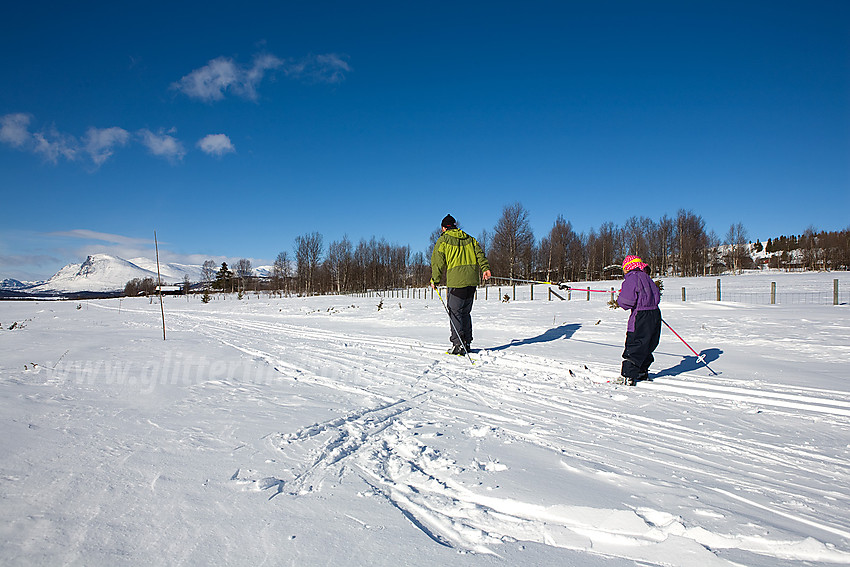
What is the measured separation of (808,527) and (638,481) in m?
0.69

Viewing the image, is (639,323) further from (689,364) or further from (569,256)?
(569,256)

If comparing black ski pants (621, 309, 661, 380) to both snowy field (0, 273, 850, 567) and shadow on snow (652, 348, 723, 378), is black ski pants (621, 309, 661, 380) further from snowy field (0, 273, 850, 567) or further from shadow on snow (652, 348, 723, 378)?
shadow on snow (652, 348, 723, 378)

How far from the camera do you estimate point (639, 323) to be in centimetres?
484

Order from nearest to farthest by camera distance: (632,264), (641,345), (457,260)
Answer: (641,345) < (632,264) < (457,260)

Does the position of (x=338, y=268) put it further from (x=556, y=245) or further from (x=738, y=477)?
(x=738, y=477)

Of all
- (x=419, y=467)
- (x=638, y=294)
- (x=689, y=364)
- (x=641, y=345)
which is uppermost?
(x=638, y=294)

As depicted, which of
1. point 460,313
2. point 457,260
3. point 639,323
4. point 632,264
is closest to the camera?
point 639,323

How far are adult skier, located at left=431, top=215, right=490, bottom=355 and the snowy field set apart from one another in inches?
55.6

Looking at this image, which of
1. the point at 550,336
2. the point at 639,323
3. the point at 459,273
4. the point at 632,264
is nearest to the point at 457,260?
the point at 459,273

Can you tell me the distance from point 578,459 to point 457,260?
4299 mm

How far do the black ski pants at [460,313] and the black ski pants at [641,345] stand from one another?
7.82ft

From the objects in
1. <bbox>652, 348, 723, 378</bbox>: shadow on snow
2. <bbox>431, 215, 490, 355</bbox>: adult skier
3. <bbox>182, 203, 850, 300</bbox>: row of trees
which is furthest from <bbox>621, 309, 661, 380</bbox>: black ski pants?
<bbox>182, 203, 850, 300</bbox>: row of trees

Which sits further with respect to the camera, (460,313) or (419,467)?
(460,313)

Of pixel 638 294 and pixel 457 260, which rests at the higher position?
pixel 457 260
